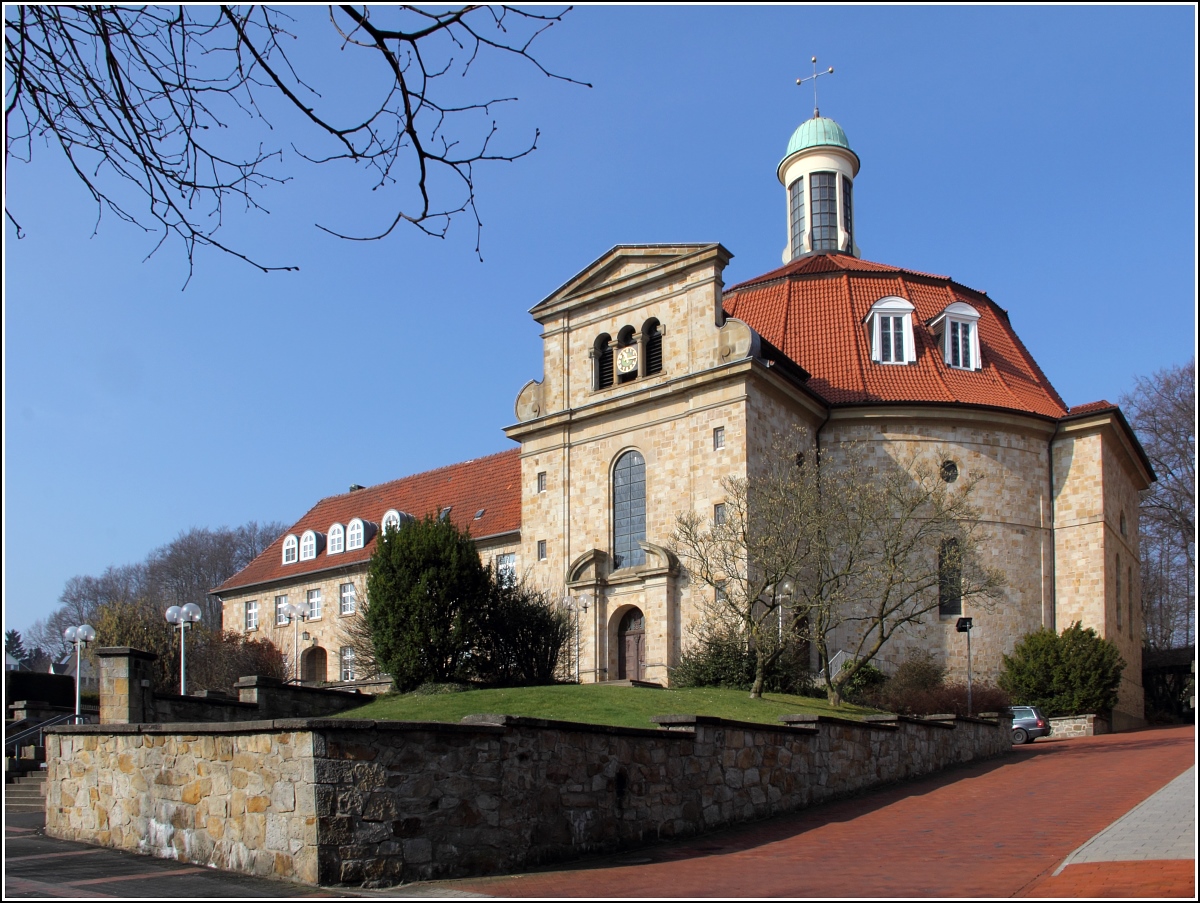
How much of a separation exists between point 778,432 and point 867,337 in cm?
726

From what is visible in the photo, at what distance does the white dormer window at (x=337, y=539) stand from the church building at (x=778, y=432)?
440 inches

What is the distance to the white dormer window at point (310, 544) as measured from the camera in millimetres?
51156

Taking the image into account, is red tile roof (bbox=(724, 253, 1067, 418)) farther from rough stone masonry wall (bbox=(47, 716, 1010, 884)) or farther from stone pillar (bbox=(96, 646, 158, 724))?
rough stone masonry wall (bbox=(47, 716, 1010, 884))

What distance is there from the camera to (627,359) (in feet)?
117

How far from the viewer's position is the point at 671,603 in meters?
32.4

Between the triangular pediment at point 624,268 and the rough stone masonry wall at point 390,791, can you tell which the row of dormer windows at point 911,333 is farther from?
the rough stone masonry wall at point 390,791

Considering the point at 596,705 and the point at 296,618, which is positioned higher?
the point at 596,705

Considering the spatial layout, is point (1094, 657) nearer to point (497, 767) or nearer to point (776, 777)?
point (776, 777)

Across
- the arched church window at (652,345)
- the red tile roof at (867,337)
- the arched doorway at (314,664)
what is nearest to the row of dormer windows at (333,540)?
the arched doorway at (314,664)

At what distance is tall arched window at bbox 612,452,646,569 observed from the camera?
113ft

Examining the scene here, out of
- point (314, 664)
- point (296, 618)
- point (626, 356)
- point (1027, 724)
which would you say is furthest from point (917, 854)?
point (296, 618)

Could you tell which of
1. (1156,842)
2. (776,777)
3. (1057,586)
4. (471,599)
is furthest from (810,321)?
(1156,842)

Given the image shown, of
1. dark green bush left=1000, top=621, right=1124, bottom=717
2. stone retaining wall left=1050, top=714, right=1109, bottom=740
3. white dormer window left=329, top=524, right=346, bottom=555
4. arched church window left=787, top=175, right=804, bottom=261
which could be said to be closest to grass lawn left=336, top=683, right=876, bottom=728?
dark green bush left=1000, top=621, right=1124, bottom=717

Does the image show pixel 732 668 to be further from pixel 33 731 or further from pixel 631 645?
pixel 33 731
